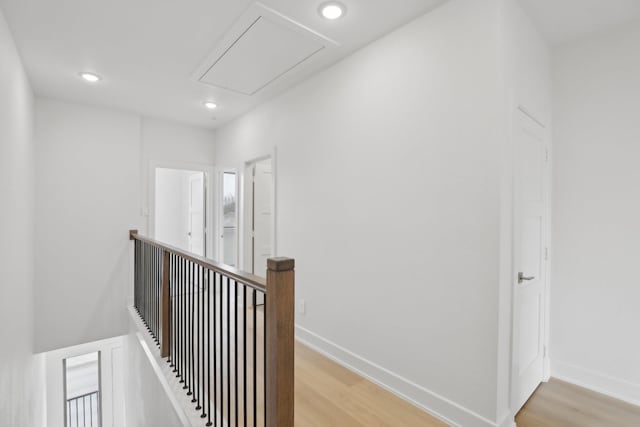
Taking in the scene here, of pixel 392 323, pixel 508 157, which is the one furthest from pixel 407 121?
pixel 392 323

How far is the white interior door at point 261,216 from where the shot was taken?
4176 millimetres

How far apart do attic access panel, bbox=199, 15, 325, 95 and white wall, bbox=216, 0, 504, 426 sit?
0.35 metres

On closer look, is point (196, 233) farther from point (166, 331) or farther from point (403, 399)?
point (403, 399)

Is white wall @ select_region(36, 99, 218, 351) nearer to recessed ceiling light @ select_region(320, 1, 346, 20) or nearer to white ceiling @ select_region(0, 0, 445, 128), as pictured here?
white ceiling @ select_region(0, 0, 445, 128)

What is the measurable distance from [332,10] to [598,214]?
2.38 meters

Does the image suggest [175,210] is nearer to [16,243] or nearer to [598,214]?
[16,243]

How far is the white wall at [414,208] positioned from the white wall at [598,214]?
1.16 meters

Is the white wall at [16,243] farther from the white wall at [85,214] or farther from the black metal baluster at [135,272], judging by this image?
the black metal baluster at [135,272]

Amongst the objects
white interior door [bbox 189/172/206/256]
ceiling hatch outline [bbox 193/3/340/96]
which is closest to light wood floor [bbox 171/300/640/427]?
ceiling hatch outline [bbox 193/3/340/96]

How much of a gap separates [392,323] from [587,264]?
1549mm

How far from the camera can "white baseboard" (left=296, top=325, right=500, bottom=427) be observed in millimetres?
1798

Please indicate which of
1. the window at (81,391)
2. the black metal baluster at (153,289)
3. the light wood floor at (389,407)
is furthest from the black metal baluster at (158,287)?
the window at (81,391)

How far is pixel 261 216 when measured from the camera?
167 inches

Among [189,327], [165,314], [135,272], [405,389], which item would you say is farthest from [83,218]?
[405,389]
